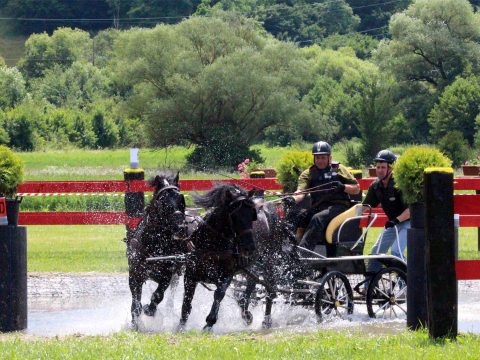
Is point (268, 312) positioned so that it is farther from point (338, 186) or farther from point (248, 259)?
point (338, 186)

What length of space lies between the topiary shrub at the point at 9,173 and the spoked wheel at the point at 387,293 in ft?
11.7

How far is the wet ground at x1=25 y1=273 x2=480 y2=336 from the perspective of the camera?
10.1 m

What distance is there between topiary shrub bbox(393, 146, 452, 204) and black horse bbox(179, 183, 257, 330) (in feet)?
4.31

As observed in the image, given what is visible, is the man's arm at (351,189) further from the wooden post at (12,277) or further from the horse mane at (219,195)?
the wooden post at (12,277)

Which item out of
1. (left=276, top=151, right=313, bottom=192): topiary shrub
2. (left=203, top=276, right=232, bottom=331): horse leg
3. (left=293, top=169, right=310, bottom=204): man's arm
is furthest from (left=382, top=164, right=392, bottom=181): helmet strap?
(left=203, top=276, right=232, bottom=331): horse leg

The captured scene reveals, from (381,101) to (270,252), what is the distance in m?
42.6

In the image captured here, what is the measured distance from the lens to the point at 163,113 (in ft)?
186

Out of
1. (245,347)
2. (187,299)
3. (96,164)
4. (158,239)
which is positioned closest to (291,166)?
(158,239)

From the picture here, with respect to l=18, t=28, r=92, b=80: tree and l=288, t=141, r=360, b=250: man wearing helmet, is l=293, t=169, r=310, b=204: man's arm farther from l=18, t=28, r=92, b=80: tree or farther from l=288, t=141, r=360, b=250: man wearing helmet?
l=18, t=28, r=92, b=80: tree

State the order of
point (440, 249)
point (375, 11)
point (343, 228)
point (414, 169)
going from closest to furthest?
point (440, 249), point (414, 169), point (343, 228), point (375, 11)

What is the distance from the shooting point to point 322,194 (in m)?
11.4

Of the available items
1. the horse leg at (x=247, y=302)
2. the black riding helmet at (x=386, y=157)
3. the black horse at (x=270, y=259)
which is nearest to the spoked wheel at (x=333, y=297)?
the black horse at (x=270, y=259)

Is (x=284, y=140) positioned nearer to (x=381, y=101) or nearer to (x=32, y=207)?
(x=381, y=101)

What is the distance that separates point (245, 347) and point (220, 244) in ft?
6.81
